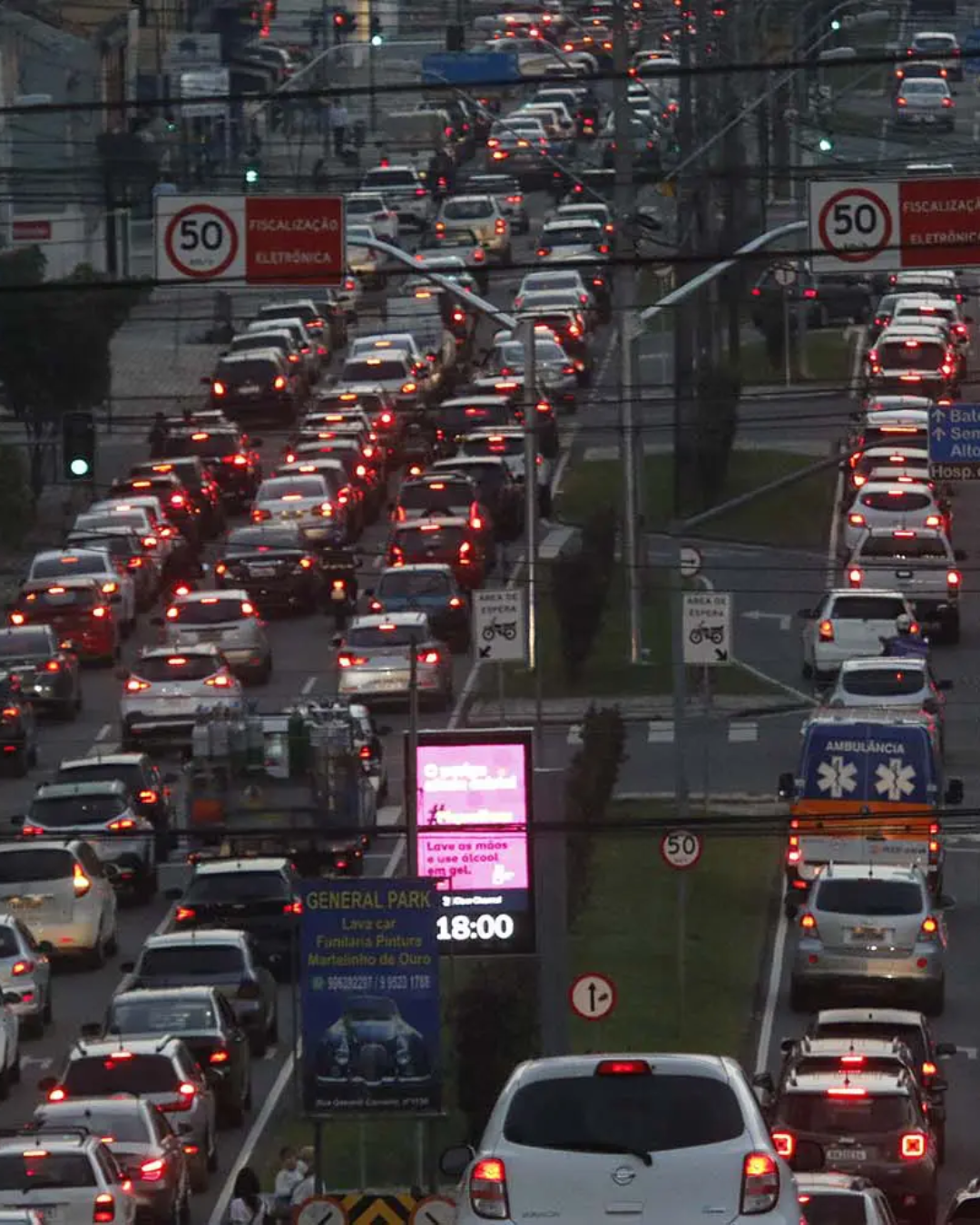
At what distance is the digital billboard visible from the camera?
4031cm

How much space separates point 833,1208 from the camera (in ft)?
85.8

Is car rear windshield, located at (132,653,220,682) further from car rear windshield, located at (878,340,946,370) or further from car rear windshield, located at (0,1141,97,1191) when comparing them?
car rear windshield, located at (0,1141,97,1191)

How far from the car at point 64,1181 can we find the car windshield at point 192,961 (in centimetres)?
1042

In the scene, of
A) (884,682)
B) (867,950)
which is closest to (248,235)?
(867,950)

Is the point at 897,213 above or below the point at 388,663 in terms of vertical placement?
above

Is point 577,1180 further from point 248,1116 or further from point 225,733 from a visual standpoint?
point 225,733

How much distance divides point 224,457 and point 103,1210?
44.7m

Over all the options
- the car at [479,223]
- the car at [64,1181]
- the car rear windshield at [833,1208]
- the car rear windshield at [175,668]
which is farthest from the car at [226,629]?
the car at [479,223]

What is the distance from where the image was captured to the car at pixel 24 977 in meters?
41.5

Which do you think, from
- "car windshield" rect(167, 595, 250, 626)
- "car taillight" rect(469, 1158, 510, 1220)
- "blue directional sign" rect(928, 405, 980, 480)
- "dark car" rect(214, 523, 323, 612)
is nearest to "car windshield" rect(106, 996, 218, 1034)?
"car taillight" rect(469, 1158, 510, 1220)

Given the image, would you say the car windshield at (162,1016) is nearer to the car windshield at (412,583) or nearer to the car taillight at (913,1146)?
the car taillight at (913,1146)

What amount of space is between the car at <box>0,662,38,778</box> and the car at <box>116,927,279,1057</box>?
46.3 ft

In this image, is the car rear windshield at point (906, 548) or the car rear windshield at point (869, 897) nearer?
the car rear windshield at point (869, 897)

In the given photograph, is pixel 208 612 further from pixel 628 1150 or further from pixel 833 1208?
pixel 628 1150
